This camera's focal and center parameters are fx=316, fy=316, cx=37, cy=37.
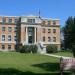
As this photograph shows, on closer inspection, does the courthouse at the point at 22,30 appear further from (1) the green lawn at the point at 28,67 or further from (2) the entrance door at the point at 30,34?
(1) the green lawn at the point at 28,67

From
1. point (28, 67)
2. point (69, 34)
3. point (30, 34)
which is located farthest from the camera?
point (69, 34)

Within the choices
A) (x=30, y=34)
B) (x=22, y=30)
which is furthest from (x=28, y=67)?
(x=22, y=30)

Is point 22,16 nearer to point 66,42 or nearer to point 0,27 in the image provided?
point 0,27

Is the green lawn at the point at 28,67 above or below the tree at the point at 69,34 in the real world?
below

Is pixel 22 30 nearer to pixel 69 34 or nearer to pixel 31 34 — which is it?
pixel 31 34

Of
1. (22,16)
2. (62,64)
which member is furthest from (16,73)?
(22,16)

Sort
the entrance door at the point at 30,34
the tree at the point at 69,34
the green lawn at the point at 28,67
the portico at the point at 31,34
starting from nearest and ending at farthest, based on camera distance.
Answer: the green lawn at the point at 28,67, the tree at the point at 69,34, the portico at the point at 31,34, the entrance door at the point at 30,34

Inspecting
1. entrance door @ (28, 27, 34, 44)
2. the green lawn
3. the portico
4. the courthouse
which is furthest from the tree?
the green lawn

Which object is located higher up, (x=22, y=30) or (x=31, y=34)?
(x=22, y=30)

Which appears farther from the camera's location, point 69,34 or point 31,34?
point 69,34

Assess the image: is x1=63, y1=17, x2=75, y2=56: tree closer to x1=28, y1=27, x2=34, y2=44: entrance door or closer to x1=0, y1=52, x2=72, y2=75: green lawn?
x1=28, y1=27, x2=34, y2=44: entrance door

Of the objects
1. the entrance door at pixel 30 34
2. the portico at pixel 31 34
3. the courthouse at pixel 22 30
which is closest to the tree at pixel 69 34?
the courthouse at pixel 22 30

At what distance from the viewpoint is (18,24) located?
92.2 meters

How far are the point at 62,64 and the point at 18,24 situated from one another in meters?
78.4
